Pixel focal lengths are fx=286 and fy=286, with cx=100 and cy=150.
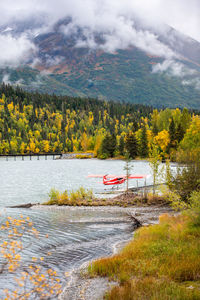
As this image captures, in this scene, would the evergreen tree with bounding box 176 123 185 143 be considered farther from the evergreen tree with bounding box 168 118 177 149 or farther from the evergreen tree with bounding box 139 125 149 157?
the evergreen tree with bounding box 139 125 149 157

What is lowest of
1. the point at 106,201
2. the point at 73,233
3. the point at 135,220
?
the point at 73,233

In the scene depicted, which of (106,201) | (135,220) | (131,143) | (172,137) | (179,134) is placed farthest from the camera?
(131,143)

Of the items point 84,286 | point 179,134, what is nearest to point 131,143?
point 179,134

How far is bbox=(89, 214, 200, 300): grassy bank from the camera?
39.3 ft

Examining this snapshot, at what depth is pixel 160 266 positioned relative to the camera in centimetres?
1493

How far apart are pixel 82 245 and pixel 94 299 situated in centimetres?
921

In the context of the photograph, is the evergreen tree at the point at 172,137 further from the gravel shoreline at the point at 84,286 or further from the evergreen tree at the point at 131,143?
the gravel shoreline at the point at 84,286

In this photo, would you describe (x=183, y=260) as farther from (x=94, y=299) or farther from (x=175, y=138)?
(x=175, y=138)

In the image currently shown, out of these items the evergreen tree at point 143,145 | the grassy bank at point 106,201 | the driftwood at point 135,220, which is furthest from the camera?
the evergreen tree at point 143,145

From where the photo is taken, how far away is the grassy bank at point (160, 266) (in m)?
12.0

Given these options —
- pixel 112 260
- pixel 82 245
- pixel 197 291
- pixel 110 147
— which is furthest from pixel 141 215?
pixel 110 147

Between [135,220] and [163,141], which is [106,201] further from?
[163,141]

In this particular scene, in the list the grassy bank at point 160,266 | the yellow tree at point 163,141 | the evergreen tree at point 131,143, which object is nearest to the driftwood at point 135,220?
the grassy bank at point 160,266

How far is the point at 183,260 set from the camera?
49.3ft
